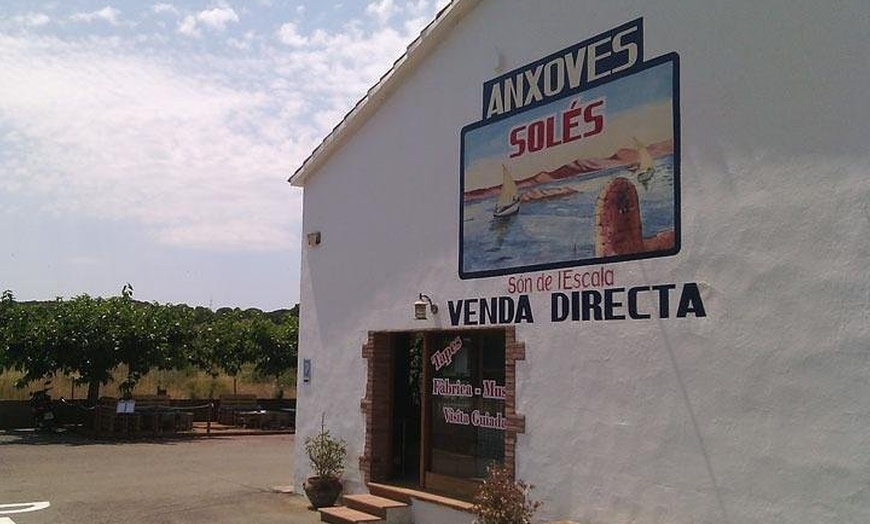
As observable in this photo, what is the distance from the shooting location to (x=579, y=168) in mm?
9336

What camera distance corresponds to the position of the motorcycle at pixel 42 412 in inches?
976

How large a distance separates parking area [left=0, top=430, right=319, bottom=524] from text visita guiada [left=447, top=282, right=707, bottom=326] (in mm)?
3799

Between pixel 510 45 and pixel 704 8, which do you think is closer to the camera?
pixel 704 8

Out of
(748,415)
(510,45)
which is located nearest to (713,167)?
(748,415)

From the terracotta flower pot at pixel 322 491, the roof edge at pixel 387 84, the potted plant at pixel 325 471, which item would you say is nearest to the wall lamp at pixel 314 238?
the roof edge at pixel 387 84

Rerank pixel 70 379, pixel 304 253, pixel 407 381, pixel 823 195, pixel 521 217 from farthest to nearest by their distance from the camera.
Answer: pixel 70 379, pixel 304 253, pixel 407 381, pixel 521 217, pixel 823 195

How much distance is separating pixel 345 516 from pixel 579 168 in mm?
5393

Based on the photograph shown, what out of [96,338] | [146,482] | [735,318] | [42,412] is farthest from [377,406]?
[42,412]

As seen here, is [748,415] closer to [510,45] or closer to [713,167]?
[713,167]

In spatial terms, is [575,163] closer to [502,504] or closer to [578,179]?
[578,179]

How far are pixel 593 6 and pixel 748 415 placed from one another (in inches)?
182

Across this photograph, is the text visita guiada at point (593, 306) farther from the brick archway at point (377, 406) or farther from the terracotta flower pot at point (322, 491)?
the terracotta flower pot at point (322, 491)

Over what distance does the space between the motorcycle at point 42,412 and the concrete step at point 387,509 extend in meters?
16.5

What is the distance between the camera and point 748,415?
7.39 metres
